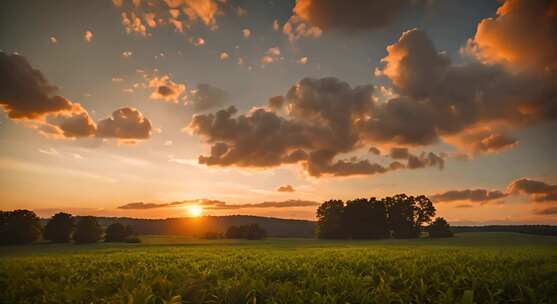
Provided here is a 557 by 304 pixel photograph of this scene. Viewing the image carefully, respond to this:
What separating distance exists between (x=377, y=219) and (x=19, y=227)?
83079 mm

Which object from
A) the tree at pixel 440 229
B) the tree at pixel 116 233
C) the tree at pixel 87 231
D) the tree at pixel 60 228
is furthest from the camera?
the tree at pixel 440 229

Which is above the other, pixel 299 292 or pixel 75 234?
pixel 299 292

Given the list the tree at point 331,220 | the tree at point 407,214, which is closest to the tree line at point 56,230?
the tree at point 331,220

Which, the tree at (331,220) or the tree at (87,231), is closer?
the tree at (87,231)

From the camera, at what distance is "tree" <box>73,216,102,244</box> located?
68688 mm

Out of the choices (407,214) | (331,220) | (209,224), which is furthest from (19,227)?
(209,224)

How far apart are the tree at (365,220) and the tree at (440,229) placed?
1144 centimetres

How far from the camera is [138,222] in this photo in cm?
16950

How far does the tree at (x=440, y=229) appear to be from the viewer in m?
78.2

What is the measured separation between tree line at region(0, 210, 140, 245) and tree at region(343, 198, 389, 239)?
169ft

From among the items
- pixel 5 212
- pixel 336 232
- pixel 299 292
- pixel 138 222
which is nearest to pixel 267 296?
pixel 299 292

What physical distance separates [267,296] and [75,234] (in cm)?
7647

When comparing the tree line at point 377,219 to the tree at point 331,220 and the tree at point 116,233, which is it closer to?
the tree at point 331,220

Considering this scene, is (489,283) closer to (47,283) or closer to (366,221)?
(47,283)
